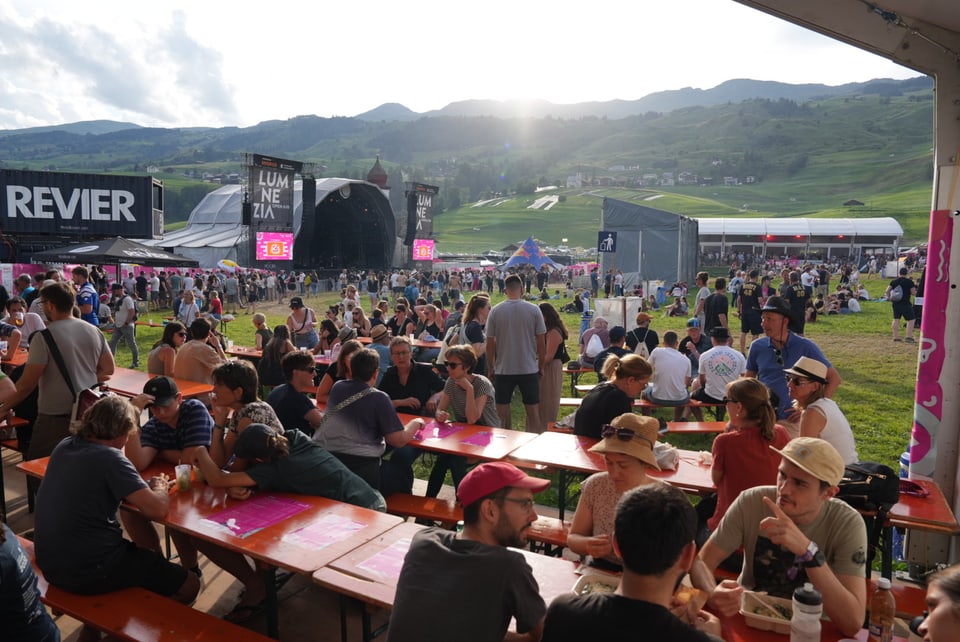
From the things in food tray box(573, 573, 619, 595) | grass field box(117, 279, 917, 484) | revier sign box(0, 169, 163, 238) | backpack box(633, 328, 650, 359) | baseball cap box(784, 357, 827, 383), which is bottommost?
grass field box(117, 279, 917, 484)

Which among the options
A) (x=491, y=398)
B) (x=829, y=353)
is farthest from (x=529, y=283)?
(x=491, y=398)

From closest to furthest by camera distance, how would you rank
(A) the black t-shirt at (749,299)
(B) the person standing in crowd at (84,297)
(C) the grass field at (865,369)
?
1. (C) the grass field at (865,369)
2. (B) the person standing in crowd at (84,297)
3. (A) the black t-shirt at (749,299)

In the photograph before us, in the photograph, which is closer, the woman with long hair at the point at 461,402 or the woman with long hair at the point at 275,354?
the woman with long hair at the point at 461,402

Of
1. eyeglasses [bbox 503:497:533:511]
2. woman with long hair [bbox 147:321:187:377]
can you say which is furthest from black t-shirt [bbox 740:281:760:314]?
eyeglasses [bbox 503:497:533:511]

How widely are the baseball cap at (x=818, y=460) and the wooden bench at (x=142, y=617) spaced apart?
2.47m

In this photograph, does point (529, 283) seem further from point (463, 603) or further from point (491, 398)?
point (463, 603)

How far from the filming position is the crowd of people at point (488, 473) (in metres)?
2.08

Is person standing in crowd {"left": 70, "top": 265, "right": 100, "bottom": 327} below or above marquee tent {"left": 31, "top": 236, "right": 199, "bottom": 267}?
below

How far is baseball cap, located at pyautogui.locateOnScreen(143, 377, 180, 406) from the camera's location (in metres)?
4.01

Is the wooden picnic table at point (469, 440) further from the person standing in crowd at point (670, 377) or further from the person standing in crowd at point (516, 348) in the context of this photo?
the person standing in crowd at point (670, 377)

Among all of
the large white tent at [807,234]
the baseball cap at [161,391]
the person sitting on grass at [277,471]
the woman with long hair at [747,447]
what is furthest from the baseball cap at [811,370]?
the large white tent at [807,234]

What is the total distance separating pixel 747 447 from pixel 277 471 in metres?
2.76

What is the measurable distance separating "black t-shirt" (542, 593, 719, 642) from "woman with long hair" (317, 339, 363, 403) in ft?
11.2

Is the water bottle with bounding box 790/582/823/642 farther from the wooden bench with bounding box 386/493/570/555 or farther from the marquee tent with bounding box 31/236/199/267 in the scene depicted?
the marquee tent with bounding box 31/236/199/267
